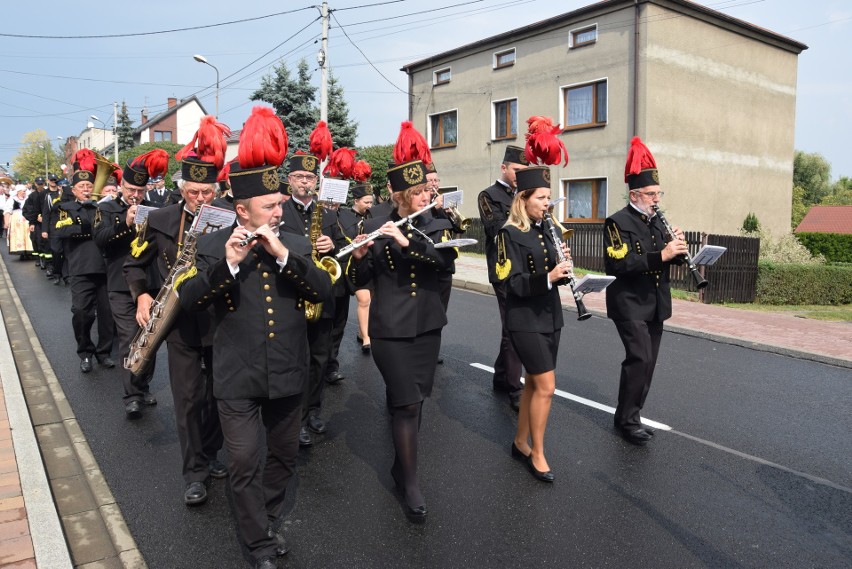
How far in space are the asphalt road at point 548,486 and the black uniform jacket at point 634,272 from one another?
103 cm

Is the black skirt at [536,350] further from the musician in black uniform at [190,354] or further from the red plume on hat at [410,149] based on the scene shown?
the musician in black uniform at [190,354]

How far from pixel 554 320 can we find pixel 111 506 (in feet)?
10.0

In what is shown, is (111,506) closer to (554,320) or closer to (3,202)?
(554,320)

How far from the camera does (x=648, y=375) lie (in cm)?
548

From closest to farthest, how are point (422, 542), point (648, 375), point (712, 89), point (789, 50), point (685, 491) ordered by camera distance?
1. point (422, 542)
2. point (685, 491)
3. point (648, 375)
4. point (712, 89)
5. point (789, 50)

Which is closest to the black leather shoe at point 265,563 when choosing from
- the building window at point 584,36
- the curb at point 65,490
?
the curb at point 65,490

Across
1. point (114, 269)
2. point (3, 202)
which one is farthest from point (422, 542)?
point (3, 202)

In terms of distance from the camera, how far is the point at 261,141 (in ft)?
11.6

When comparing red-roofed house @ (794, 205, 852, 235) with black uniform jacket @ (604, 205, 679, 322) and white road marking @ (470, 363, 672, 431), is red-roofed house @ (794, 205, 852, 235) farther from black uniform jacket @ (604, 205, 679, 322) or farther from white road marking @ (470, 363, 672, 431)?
black uniform jacket @ (604, 205, 679, 322)

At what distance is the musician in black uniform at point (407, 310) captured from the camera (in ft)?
13.7

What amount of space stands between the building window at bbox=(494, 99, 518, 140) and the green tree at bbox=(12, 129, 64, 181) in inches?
3833

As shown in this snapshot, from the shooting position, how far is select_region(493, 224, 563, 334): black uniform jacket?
4676 millimetres

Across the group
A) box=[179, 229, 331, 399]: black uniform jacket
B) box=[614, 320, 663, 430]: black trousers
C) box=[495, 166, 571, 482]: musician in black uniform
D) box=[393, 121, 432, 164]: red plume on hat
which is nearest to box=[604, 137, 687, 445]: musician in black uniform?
box=[614, 320, 663, 430]: black trousers

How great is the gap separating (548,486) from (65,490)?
10.3 feet
